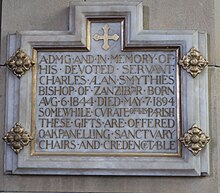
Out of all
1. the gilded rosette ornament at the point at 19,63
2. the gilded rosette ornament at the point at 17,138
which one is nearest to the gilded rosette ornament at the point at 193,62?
the gilded rosette ornament at the point at 19,63

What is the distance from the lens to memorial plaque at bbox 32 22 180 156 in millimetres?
3543

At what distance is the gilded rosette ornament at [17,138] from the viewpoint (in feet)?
11.6

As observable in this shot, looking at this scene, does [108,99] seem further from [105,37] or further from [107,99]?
[105,37]

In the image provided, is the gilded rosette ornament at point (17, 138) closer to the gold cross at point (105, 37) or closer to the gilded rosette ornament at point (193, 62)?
the gold cross at point (105, 37)

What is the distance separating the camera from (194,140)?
11.4ft

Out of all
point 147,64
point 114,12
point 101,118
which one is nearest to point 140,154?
point 101,118

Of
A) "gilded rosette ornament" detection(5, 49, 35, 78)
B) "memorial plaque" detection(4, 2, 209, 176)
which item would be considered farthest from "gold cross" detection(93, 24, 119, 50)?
"gilded rosette ornament" detection(5, 49, 35, 78)

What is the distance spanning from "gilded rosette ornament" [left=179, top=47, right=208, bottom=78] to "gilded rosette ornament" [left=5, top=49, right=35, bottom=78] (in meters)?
0.96

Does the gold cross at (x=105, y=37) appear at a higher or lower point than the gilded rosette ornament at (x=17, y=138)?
higher

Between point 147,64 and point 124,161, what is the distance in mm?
626

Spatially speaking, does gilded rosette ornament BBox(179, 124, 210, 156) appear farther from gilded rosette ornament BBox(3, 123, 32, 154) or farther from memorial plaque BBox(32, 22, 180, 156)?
gilded rosette ornament BBox(3, 123, 32, 154)

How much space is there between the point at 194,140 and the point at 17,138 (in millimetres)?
1090

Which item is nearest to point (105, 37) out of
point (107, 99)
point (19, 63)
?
point (107, 99)

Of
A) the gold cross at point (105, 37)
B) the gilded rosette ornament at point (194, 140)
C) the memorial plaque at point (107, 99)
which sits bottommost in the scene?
the gilded rosette ornament at point (194, 140)
